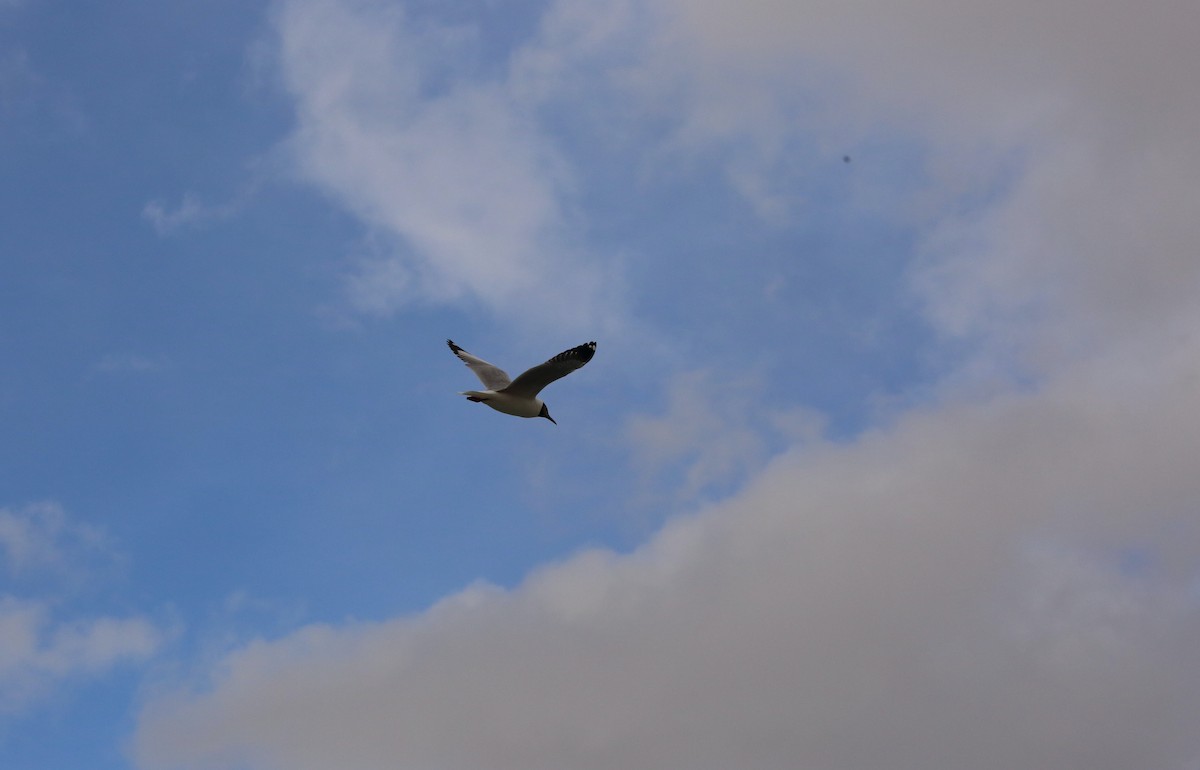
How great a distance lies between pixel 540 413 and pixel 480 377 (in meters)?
2.58

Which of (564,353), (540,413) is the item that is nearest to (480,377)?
(540,413)

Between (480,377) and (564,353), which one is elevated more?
(480,377)

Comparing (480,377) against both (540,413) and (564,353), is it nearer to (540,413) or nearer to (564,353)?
(540,413)

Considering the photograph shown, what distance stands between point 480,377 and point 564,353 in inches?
228

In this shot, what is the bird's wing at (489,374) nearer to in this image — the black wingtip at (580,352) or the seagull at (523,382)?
the seagull at (523,382)

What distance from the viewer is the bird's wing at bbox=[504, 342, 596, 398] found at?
3853 cm

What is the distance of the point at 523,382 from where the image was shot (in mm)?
39906

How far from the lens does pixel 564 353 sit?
3859 centimetres

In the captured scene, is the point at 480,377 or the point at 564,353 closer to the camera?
the point at 564,353

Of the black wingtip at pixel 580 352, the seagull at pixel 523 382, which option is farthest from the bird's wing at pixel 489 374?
the black wingtip at pixel 580 352

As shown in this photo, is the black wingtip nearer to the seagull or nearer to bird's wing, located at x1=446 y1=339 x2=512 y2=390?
the seagull

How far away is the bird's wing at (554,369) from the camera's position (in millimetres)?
38531

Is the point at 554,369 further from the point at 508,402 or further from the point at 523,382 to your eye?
the point at 508,402

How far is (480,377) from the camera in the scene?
43438 mm
